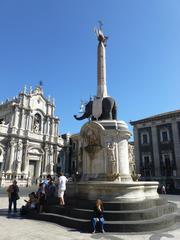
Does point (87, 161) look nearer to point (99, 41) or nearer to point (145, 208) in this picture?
point (145, 208)

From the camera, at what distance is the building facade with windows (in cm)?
3262

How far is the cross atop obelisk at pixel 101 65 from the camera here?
1226 centimetres

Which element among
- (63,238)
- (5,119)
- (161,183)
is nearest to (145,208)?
(63,238)

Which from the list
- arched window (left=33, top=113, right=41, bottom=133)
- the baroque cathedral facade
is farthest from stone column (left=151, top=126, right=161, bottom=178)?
arched window (left=33, top=113, right=41, bottom=133)

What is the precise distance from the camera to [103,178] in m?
9.18

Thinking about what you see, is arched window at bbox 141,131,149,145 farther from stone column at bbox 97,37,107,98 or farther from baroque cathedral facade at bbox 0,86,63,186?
stone column at bbox 97,37,107,98

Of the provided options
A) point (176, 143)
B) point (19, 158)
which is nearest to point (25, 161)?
point (19, 158)

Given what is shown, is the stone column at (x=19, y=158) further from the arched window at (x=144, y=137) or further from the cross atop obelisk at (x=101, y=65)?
the cross atop obelisk at (x=101, y=65)

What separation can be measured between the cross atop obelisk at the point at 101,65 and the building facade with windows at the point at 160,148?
2441 centimetres

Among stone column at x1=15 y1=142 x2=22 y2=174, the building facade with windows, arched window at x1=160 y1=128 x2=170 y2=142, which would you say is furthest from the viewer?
stone column at x1=15 y1=142 x2=22 y2=174

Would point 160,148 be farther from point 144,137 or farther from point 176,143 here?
point 144,137

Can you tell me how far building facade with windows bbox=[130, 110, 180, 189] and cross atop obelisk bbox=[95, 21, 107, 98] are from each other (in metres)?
24.4

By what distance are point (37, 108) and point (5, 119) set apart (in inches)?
281

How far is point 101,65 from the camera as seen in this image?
42.4ft
